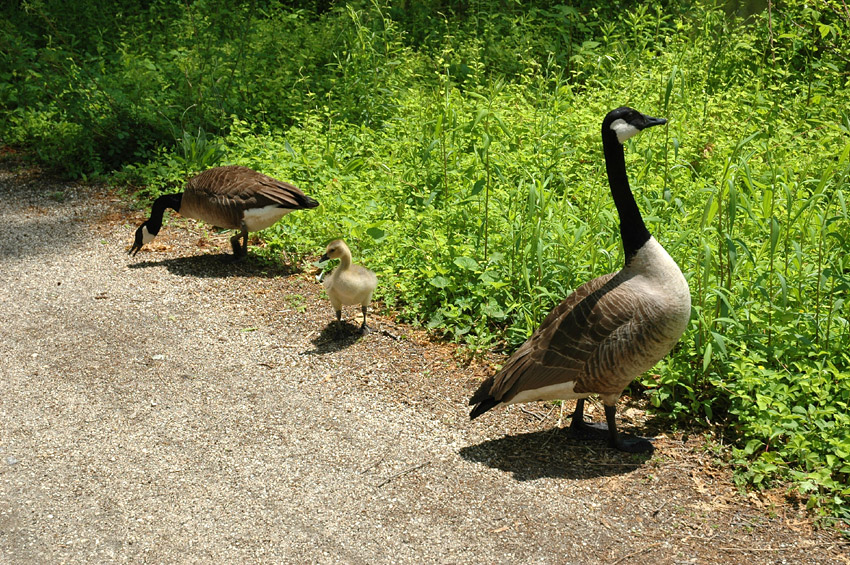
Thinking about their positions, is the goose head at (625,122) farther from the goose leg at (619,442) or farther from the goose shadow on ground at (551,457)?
the goose shadow on ground at (551,457)

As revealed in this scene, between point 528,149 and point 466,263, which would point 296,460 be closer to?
point 466,263

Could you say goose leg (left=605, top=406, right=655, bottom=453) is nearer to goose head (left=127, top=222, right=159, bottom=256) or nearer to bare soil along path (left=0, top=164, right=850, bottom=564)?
bare soil along path (left=0, top=164, right=850, bottom=564)

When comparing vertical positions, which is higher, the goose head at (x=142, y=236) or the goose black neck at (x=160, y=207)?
the goose black neck at (x=160, y=207)

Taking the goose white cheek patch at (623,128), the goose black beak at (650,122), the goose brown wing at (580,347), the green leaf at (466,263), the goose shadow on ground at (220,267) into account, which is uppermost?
the goose black beak at (650,122)

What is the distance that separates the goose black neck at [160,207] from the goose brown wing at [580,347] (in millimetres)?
4053

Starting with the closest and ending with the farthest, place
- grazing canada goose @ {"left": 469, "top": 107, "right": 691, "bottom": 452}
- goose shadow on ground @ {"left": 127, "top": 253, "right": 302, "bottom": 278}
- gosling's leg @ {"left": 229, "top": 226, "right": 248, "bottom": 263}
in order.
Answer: grazing canada goose @ {"left": 469, "top": 107, "right": 691, "bottom": 452} → goose shadow on ground @ {"left": 127, "top": 253, "right": 302, "bottom": 278} → gosling's leg @ {"left": 229, "top": 226, "right": 248, "bottom": 263}

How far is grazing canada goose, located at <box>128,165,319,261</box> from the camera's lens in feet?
22.2

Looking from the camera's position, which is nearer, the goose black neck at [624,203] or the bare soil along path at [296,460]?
the bare soil along path at [296,460]

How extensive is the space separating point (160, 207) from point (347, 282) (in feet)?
8.65

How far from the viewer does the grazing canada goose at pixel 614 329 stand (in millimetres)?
4191

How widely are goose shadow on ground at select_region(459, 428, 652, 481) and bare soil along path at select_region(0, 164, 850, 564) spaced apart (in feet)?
0.04

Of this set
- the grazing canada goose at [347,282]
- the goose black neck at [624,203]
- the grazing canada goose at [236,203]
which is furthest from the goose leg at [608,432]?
the grazing canada goose at [236,203]

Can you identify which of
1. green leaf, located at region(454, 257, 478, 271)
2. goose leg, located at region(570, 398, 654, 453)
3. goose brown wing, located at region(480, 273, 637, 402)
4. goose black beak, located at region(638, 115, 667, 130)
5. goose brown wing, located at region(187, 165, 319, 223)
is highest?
goose black beak, located at region(638, 115, 667, 130)

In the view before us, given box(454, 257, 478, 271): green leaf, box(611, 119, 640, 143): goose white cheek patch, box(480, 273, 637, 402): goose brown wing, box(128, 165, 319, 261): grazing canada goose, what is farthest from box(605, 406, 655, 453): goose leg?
box(128, 165, 319, 261): grazing canada goose
